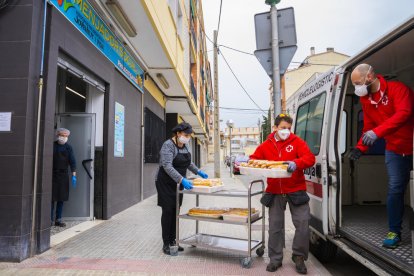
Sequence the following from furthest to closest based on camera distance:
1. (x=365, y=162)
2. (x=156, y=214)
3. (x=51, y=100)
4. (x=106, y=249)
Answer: (x=156, y=214), (x=365, y=162), (x=106, y=249), (x=51, y=100)

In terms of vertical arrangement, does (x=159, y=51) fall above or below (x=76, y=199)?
above

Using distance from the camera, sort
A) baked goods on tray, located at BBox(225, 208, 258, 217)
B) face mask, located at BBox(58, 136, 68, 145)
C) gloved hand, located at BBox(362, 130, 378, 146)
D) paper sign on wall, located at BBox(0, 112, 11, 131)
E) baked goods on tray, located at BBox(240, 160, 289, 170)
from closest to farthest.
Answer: gloved hand, located at BBox(362, 130, 378, 146)
baked goods on tray, located at BBox(240, 160, 289, 170)
paper sign on wall, located at BBox(0, 112, 11, 131)
baked goods on tray, located at BBox(225, 208, 258, 217)
face mask, located at BBox(58, 136, 68, 145)

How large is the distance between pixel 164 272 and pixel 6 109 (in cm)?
275

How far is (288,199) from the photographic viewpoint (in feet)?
13.5

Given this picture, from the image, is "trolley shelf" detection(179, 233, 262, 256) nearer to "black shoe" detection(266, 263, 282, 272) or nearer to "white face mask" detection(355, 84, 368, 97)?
"black shoe" detection(266, 263, 282, 272)

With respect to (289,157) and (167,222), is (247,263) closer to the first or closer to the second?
(167,222)

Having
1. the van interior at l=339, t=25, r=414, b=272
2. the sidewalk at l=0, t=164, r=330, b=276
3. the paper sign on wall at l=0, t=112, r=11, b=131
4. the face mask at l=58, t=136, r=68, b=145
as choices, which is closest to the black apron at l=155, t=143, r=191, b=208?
the sidewalk at l=0, t=164, r=330, b=276

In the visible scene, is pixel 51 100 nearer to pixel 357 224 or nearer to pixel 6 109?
pixel 6 109

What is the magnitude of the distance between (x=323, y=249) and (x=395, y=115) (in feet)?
6.76

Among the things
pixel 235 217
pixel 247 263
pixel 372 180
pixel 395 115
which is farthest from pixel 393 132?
pixel 372 180

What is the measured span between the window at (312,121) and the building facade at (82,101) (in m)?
3.40

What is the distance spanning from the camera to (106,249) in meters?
4.99

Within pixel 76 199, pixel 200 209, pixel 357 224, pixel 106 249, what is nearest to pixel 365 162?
pixel 357 224

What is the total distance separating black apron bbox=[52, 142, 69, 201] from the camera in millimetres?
6191
